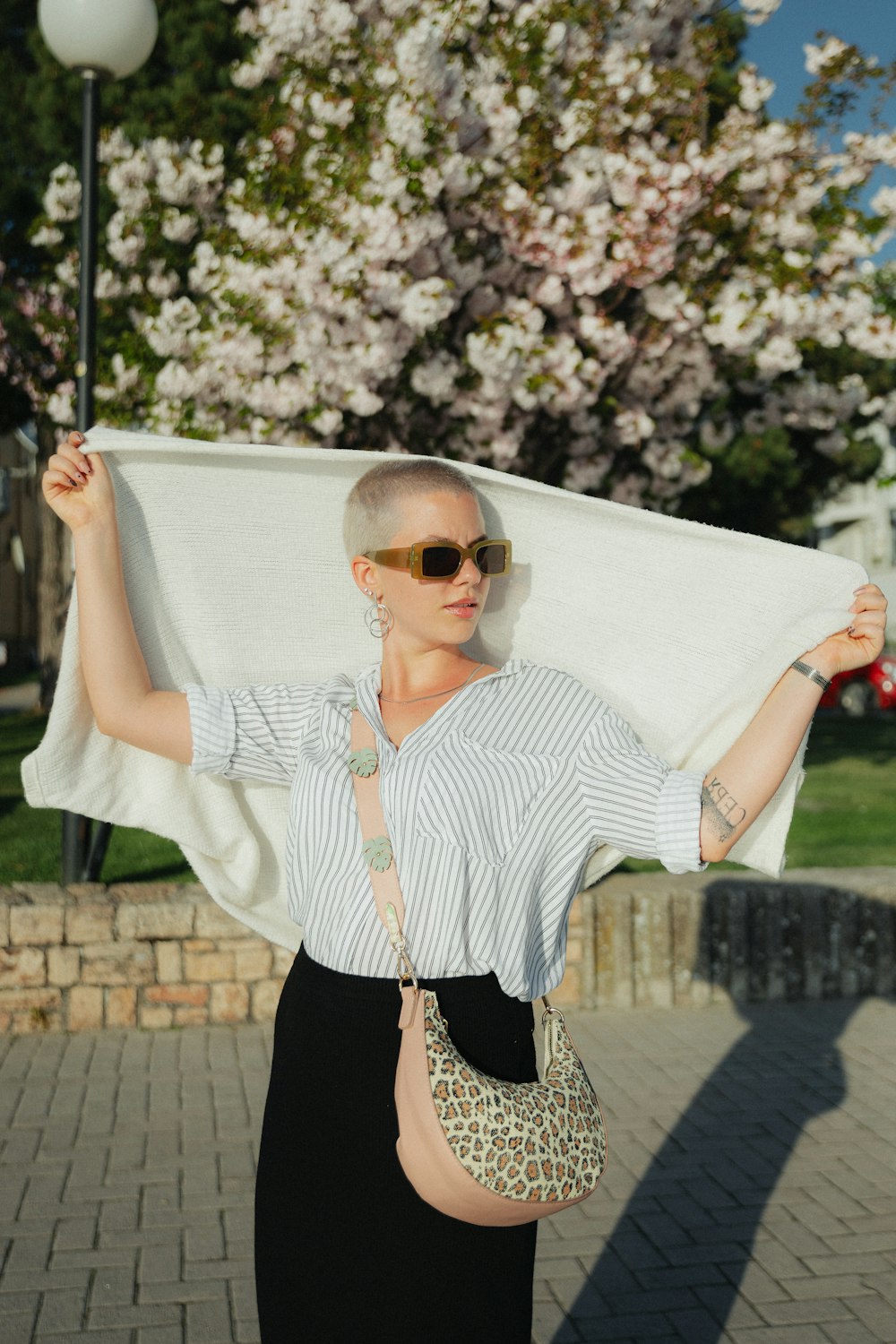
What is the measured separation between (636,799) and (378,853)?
1.44 feet

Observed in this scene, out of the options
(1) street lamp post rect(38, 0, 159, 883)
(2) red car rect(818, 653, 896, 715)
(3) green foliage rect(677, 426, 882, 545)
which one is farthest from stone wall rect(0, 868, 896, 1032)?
(2) red car rect(818, 653, 896, 715)

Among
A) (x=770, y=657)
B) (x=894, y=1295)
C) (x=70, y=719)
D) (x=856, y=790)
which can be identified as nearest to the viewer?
(x=770, y=657)

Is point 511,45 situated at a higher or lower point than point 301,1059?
higher

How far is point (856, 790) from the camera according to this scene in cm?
1252

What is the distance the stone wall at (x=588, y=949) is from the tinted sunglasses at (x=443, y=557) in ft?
12.8

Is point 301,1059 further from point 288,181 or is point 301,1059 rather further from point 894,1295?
point 288,181

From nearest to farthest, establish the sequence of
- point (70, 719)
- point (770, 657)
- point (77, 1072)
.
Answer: point (770, 657)
point (70, 719)
point (77, 1072)

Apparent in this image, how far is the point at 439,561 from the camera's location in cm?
230

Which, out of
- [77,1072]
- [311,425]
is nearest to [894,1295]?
[77,1072]

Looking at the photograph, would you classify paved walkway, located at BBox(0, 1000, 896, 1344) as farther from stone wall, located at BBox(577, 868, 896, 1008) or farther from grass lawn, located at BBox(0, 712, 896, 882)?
grass lawn, located at BBox(0, 712, 896, 882)

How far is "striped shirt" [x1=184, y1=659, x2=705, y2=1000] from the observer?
2188mm

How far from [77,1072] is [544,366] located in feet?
17.9

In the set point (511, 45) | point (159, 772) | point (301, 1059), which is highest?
point (511, 45)

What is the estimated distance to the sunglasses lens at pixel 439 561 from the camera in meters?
2.29
